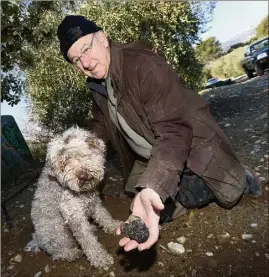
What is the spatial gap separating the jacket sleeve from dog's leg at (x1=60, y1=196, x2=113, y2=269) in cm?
210

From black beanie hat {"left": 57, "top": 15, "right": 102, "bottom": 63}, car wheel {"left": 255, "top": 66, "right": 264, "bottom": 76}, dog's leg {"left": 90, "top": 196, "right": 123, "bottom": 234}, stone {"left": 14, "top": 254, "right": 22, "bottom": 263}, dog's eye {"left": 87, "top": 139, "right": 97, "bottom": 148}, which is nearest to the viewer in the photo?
black beanie hat {"left": 57, "top": 15, "right": 102, "bottom": 63}

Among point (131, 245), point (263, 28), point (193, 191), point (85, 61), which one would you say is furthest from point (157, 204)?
point (263, 28)

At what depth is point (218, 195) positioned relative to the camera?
16.0 ft

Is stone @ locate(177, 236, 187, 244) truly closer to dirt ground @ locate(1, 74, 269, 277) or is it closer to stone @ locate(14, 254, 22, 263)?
dirt ground @ locate(1, 74, 269, 277)

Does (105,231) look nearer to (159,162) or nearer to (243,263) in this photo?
(243,263)

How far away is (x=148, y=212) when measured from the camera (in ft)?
8.23

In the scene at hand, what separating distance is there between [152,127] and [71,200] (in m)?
2.19

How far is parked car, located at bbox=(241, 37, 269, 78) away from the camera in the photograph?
25083 mm

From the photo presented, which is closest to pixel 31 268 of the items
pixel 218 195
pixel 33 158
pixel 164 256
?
pixel 164 256

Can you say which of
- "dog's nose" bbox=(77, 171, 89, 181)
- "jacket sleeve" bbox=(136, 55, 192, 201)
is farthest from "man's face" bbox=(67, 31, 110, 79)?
"dog's nose" bbox=(77, 171, 89, 181)

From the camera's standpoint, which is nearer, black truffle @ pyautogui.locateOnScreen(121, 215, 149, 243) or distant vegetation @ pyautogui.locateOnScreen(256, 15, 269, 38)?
black truffle @ pyautogui.locateOnScreen(121, 215, 149, 243)

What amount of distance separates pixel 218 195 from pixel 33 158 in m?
8.78

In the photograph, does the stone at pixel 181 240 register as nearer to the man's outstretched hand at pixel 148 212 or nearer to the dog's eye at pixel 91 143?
the dog's eye at pixel 91 143

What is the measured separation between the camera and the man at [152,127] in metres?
2.81
